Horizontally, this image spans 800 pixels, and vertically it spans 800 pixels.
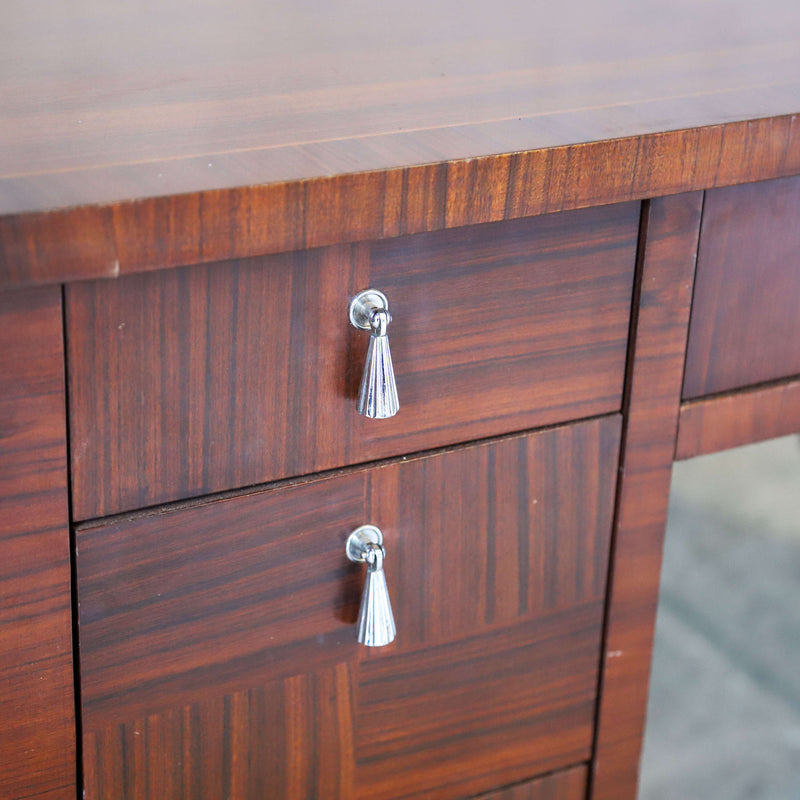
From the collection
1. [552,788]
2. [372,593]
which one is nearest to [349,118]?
[372,593]

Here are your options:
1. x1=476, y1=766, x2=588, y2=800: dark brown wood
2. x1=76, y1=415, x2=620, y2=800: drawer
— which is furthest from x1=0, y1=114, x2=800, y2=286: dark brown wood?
x1=476, y1=766, x2=588, y2=800: dark brown wood

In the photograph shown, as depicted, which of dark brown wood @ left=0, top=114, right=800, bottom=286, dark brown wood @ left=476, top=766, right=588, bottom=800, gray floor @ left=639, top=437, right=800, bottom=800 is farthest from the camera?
gray floor @ left=639, top=437, right=800, bottom=800

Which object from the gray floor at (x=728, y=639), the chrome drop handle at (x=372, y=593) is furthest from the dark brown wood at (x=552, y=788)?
the gray floor at (x=728, y=639)

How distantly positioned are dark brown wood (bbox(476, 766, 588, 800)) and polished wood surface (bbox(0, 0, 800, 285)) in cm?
29

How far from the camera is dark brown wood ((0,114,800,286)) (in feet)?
1.23

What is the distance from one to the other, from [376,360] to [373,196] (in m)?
0.06

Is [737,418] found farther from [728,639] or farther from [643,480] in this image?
[728,639]

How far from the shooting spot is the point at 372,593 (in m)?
0.49

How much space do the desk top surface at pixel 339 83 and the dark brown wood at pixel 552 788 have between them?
0.31 metres

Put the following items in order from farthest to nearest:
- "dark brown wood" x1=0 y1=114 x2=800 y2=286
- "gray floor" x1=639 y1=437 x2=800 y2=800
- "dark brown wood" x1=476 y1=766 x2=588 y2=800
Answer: "gray floor" x1=639 y1=437 x2=800 y2=800
"dark brown wood" x1=476 y1=766 x2=588 y2=800
"dark brown wood" x1=0 y1=114 x2=800 y2=286

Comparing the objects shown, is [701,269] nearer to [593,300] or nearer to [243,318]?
[593,300]

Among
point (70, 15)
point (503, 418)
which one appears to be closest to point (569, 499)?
point (503, 418)

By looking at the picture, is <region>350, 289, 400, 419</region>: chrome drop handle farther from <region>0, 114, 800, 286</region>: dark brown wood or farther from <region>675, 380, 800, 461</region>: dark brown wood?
<region>675, 380, 800, 461</region>: dark brown wood

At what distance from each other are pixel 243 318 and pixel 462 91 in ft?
0.47
